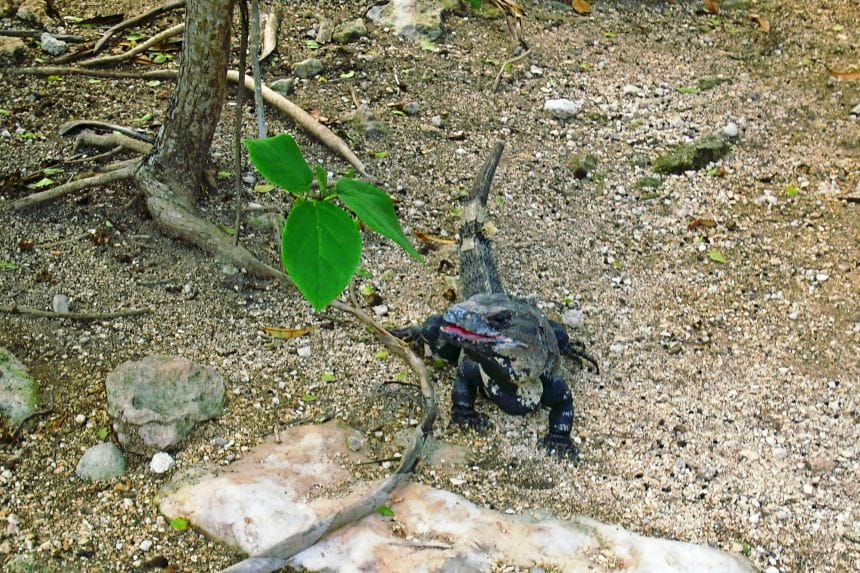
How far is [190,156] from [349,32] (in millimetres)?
2061

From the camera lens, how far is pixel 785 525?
343 centimetres

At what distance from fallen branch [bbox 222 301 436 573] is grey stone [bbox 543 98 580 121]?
225 cm

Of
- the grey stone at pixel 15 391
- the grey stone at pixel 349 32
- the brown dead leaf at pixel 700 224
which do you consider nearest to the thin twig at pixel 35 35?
the grey stone at pixel 349 32

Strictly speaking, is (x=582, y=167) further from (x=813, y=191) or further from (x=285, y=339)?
(x=285, y=339)

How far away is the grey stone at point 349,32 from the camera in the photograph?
601 cm

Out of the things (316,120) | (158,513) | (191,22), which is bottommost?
(158,513)

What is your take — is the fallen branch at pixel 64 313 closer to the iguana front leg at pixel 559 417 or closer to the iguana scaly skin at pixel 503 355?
the iguana scaly skin at pixel 503 355

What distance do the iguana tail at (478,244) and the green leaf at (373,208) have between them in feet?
4.85

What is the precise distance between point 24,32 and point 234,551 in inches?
144

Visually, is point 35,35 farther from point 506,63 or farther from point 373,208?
point 373,208

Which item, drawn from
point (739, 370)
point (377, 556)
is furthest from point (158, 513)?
point (739, 370)

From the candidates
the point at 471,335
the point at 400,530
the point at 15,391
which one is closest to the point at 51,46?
the point at 15,391

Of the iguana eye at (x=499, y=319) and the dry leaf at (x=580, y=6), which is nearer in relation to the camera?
the iguana eye at (x=499, y=319)

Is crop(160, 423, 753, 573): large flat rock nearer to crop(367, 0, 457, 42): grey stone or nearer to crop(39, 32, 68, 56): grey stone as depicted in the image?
crop(39, 32, 68, 56): grey stone
